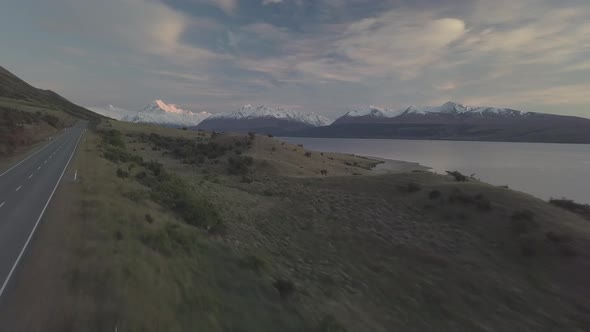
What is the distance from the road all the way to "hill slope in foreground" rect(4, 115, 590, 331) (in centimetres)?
82

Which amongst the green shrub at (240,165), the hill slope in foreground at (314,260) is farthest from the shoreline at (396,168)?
the hill slope in foreground at (314,260)

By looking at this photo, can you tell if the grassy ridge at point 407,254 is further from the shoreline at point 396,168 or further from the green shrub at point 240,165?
the shoreline at point 396,168

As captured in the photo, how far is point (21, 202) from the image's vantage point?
18.2 metres

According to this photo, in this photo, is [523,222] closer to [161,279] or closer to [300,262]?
[300,262]

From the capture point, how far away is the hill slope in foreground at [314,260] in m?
9.64

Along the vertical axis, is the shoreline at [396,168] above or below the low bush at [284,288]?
below

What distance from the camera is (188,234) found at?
14.7 m

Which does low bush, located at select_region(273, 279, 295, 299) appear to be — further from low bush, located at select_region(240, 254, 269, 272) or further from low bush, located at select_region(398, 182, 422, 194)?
low bush, located at select_region(398, 182, 422, 194)

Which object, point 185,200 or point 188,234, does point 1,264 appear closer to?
point 188,234

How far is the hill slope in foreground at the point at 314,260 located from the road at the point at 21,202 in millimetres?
815

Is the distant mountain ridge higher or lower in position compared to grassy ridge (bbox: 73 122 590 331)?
higher

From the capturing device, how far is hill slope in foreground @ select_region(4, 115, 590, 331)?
9.64m

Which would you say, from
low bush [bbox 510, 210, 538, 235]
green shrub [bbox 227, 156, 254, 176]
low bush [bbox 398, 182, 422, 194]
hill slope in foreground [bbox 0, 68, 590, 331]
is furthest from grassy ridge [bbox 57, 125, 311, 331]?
green shrub [bbox 227, 156, 254, 176]

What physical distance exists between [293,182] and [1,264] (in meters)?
25.2
